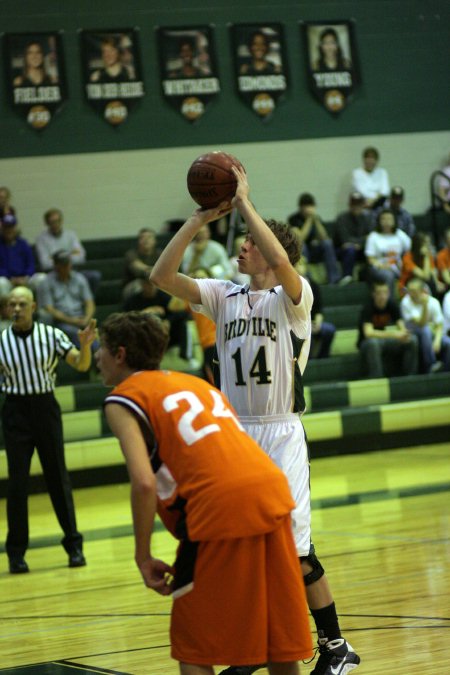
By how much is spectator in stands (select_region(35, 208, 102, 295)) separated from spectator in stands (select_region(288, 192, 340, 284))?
99.3 inches

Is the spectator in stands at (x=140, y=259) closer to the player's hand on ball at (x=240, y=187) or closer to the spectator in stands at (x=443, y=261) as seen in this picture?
the spectator in stands at (x=443, y=261)

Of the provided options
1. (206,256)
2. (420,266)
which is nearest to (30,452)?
(206,256)

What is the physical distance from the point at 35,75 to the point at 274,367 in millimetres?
10987

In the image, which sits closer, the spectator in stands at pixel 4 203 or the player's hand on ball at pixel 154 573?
the player's hand on ball at pixel 154 573

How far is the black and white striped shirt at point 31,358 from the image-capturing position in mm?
7344

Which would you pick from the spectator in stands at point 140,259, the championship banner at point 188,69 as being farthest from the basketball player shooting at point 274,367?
the championship banner at point 188,69

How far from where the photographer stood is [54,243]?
1332 cm

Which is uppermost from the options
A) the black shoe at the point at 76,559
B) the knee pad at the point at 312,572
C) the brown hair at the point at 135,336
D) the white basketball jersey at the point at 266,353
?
the brown hair at the point at 135,336

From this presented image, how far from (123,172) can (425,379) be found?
495 cm

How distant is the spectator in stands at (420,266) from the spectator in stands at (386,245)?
24 cm

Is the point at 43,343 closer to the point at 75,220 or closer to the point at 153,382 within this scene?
the point at 153,382

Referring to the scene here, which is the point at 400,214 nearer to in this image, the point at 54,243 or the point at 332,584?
the point at 54,243

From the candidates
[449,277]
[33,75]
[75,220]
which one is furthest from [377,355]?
[33,75]

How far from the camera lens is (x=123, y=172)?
15.1 m
